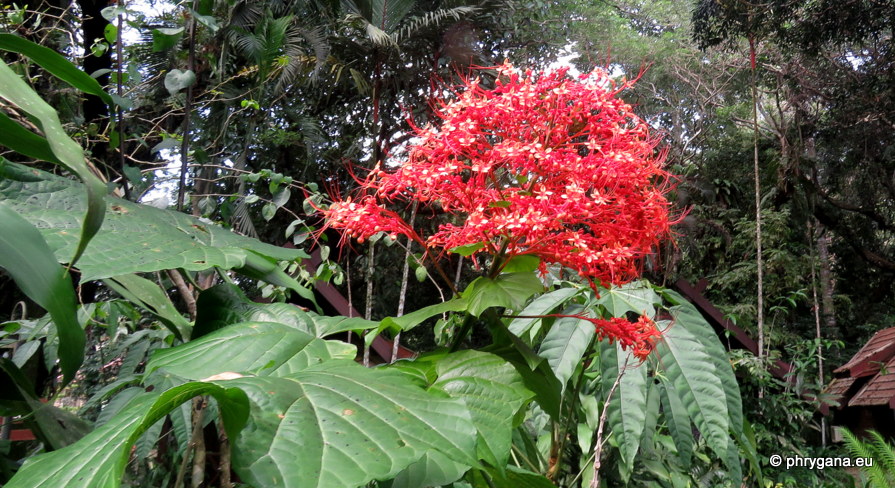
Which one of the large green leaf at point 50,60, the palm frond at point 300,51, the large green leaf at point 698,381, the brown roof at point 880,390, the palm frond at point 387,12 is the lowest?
the brown roof at point 880,390

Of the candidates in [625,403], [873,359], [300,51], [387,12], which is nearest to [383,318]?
[625,403]

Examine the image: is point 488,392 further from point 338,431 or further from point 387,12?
point 387,12

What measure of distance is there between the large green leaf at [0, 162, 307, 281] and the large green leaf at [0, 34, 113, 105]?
0.13 meters

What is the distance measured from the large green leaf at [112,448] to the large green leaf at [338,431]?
2 centimetres

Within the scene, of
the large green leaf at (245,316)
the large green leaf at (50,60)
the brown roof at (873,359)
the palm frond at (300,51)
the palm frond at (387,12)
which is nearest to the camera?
the large green leaf at (50,60)

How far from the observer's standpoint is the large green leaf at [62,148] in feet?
1.16

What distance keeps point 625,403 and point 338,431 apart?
0.81m

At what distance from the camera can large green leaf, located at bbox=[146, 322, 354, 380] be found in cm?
53

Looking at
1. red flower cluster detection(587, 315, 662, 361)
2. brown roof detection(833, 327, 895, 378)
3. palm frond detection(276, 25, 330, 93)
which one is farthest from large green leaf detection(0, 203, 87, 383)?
brown roof detection(833, 327, 895, 378)

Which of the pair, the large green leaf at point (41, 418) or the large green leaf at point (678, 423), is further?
the large green leaf at point (678, 423)

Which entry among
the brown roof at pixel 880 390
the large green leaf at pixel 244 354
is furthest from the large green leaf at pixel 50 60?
the brown roof at pixel 880 390

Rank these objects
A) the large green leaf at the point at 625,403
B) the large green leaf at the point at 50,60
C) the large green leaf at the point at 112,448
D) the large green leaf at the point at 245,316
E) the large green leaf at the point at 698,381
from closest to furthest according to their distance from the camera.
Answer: the large green leaf at the point at 112,448 → the large green leaf at the point at 50,60 → the large green leaf at the point at 245,316 → the large green leaf at the point at 698,381 → the large green leaf at the point at 625,403

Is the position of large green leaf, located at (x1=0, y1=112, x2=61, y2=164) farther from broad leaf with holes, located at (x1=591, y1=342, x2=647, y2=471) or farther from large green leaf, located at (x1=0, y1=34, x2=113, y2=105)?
broad leaf with holes, located at (x1=591, y1=342, x2=647, y2=471)

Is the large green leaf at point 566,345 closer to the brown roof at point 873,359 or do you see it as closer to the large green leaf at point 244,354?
the large green leaf at point 244,354
